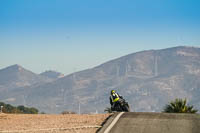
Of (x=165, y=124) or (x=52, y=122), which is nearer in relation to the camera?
(x=165, y=124)

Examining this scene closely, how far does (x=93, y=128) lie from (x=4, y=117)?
6.64 meters

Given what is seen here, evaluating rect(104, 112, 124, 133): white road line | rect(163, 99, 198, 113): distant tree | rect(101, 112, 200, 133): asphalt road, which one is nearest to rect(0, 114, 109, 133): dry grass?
rect(104, 112, 124, 133): white road line

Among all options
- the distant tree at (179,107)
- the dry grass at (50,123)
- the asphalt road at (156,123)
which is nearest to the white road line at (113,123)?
the asphalt road at (156,123)

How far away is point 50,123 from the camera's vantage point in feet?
71.6

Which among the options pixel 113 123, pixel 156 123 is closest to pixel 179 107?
pixel 156 123

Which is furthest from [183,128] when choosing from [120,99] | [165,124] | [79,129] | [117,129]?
[120,99]

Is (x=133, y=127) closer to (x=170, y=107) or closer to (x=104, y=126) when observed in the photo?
(x=104, y=126)

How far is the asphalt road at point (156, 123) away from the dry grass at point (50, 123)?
112 cm

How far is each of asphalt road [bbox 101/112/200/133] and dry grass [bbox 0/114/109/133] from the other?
3.67 ft

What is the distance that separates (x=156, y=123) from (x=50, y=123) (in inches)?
198

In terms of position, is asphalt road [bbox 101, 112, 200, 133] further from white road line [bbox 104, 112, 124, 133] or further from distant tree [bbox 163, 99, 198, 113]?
distant tree [bbox 163, 99, 198, 113]

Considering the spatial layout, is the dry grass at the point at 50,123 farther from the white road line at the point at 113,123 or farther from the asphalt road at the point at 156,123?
the asphalt road at the point at 156,123

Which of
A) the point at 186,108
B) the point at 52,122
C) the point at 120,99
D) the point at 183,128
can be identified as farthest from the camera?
the point at 186,108

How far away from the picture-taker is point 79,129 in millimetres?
20000
